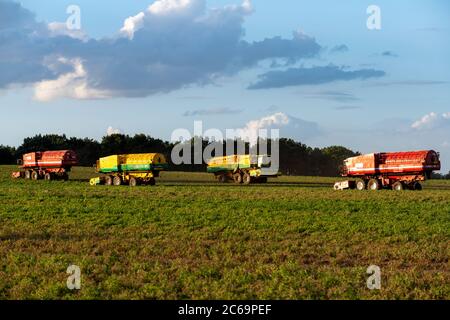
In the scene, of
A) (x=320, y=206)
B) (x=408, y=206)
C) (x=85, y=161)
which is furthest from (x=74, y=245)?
A: (x=85, y=161)

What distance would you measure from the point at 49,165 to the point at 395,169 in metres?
33.5

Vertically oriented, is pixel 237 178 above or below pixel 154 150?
below

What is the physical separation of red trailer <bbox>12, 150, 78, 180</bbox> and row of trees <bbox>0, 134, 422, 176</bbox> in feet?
169

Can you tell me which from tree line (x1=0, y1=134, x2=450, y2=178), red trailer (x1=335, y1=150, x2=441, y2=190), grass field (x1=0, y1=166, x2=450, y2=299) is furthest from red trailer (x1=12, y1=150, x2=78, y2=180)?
tree line (x1=0, y1=134, x2=450, y2=178)

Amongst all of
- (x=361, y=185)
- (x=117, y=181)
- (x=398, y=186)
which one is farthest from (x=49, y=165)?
(x=398, y=186)

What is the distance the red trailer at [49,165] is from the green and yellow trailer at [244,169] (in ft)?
49.8

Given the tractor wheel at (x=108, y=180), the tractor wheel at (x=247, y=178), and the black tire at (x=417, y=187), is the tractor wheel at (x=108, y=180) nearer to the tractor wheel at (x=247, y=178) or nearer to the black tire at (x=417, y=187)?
the tractor wheel at (x=247, y=178)

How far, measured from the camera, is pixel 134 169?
169 feet

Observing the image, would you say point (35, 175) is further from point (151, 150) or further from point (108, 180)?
point (151, 150)

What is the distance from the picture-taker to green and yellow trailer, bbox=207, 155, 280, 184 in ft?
188

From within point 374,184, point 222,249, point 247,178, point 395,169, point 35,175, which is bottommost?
point 222,249

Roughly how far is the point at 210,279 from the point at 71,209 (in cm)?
1508

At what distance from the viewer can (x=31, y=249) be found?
56.0 feet

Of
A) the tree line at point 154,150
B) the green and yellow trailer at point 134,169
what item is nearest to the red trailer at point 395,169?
the green and yellow trailer at point 134,169
